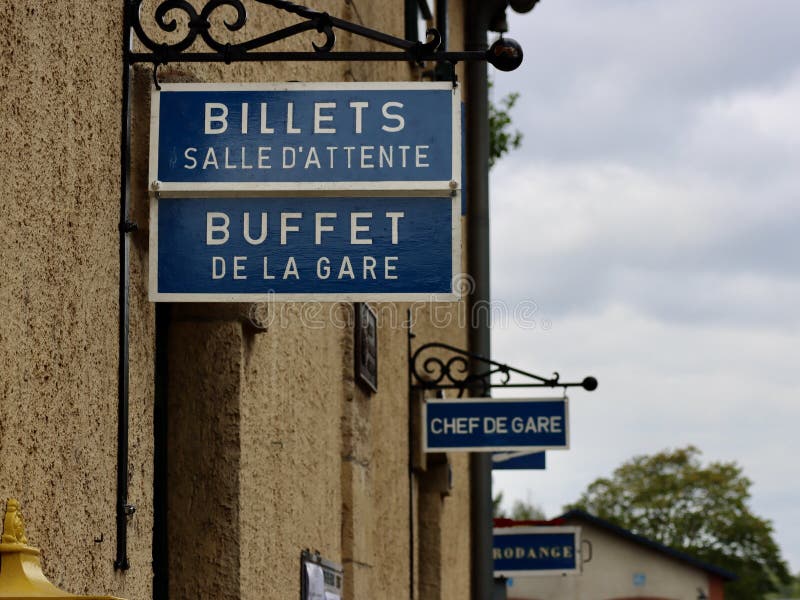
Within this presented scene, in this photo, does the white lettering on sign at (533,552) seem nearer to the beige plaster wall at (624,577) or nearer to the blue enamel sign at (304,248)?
the blue enamel sign at (304,248)

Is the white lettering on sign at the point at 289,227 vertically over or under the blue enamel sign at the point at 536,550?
over

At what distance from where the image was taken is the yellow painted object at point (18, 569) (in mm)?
2764

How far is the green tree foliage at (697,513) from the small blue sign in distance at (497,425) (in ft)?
178

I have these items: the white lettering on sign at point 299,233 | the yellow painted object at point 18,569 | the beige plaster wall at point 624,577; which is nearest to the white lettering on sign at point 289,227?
the white lettering on sign at point 299,233

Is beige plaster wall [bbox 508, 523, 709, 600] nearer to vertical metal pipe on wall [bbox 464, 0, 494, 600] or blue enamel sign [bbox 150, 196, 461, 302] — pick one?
vertical metal pipe on wall [bbox 464, 0, 494, 600]

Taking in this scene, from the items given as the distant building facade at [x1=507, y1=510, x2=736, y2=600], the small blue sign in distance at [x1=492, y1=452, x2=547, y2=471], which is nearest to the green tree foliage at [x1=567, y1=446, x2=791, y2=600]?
the distant building facade at [x1=507, y1=510, x2=736, y2=600]

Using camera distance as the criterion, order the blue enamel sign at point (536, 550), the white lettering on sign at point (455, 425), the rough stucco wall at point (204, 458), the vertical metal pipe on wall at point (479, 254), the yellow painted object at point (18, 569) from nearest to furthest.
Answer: the yellow painted object at point (18, 569) → the rough stucco wall at point (204, 458) → the white lettering on sign at point (455, 425) → the vertical metal pipe on wall at point (479, 254) → the blue enamel sign at point (536, 550)

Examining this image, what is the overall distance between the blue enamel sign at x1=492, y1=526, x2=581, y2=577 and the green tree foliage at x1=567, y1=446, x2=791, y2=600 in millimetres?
51018

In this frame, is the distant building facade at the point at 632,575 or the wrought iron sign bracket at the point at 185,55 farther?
the distant building facade at the point at 632,575

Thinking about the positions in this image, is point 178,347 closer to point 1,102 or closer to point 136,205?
point 136,205

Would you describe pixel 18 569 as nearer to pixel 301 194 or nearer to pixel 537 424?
pixel 301 194

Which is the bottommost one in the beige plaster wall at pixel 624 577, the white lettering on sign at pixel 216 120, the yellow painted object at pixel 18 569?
the beige plaster wall at pixel 624 577

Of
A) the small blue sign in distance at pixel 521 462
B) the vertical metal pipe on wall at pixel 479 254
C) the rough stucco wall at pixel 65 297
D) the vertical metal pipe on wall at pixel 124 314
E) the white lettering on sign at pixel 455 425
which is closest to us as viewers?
the rough stucco wall at pixel 65 297

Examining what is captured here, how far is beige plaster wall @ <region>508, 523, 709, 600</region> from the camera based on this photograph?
45.2 m
